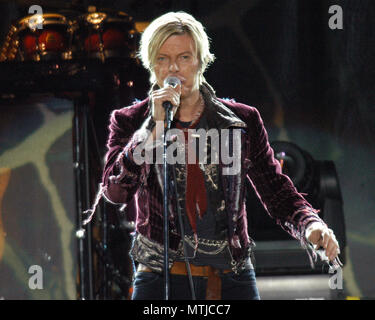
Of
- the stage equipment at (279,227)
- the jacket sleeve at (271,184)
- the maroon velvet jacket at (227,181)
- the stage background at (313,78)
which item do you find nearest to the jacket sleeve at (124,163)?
the maroon velvet jacket at (227,181)

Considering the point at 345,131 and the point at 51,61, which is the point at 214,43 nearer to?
the point at 345,131

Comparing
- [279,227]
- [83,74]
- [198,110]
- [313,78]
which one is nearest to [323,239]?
[198,110]

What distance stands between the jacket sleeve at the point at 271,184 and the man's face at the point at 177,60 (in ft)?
0.90

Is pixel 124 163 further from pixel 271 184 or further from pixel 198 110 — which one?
pixel 271 184

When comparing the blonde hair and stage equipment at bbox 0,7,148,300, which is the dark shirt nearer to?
the blonde hair

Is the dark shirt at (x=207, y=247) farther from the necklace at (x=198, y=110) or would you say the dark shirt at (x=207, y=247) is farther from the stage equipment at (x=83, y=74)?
the stage equipment at (x=83, y=74)

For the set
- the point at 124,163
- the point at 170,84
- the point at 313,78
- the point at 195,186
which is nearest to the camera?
the point at 170,84

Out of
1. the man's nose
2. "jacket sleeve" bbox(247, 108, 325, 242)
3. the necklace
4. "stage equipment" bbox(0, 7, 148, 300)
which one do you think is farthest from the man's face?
"stage equipment" bbox(0, 7, 148, 300)

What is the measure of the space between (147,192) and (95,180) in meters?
1.98

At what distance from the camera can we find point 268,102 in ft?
16.7

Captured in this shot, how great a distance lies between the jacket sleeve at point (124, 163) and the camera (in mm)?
1655

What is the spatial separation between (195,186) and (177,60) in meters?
0.37

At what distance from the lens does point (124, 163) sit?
167 cm

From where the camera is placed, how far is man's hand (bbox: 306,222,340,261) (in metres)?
1.62
